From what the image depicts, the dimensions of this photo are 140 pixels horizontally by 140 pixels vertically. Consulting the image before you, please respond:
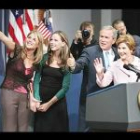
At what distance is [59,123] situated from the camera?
11.2ft

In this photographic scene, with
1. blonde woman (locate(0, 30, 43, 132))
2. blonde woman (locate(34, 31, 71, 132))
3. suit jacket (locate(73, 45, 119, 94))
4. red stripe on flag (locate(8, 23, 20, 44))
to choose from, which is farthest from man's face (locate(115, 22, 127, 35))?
red stripe on flag (locate(8, 23, 20, 44))

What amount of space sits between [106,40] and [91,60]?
0.76 feet

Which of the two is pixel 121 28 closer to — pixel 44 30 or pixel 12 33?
pixel 44 30

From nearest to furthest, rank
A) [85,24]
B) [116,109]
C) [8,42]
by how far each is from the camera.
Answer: [116,109]
[8,42]
[85,24]

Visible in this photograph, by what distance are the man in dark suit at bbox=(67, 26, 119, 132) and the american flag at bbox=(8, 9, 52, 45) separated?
1.25 feet

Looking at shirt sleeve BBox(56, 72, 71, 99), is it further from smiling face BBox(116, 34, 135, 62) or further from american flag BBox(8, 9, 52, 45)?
smiling face BBox(116, 34, 135, 62)

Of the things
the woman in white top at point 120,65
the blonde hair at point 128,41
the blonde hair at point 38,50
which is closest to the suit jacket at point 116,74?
the woman in white top at point 120,65

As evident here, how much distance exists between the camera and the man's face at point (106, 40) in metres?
3.43

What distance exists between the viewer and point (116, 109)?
309 centimetres

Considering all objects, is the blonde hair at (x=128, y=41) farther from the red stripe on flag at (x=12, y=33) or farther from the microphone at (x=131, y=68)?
the red stripe on flag at (x=12, y=33)

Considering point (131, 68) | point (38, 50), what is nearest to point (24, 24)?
point (38, 50)
